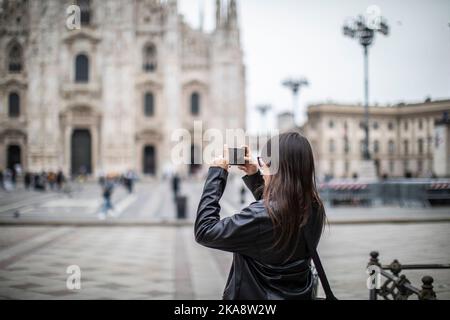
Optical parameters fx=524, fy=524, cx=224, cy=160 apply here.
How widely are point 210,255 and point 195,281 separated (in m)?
2.58

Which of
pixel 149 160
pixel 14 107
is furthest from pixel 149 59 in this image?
pixel 14 107

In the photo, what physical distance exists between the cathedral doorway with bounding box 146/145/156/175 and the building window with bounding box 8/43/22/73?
128 feet

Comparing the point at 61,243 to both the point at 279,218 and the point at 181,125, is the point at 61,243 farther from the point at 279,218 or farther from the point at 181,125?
the point at 181,125

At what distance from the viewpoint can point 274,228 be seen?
7.44ft

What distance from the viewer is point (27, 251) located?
941cm

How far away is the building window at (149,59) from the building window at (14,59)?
3974cm

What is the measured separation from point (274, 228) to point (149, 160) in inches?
1676

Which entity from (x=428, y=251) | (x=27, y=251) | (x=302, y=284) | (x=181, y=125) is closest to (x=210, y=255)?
(x=27, y=251)

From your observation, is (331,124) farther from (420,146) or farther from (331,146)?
(420,146)

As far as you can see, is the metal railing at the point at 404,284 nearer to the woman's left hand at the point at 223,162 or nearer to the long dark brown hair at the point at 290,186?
the long dark brown hair at the point at 290,186

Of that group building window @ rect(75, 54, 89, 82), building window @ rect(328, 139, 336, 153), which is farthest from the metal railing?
building window @ rect(75, 54, 89, 82)

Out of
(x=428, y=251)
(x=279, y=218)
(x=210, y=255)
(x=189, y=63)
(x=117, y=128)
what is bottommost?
(x=210, y=255)

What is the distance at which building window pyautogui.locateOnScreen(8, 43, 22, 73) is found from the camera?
473 centimetres

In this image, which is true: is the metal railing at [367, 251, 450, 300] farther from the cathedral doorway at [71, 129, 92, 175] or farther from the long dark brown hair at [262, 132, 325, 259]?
the cathedral doorway at [71, 129, 92, 175]
